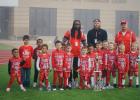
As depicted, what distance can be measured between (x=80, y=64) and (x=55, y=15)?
42454 millimetres

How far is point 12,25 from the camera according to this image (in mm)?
53875

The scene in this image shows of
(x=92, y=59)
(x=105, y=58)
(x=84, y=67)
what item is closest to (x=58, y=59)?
(x=84, y=67)

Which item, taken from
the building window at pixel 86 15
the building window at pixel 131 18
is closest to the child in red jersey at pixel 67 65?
the building window at pixel 86 15

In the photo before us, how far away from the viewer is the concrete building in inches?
2111

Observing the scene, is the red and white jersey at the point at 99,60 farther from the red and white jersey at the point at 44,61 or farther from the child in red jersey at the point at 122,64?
the red and white jersey at the point at 44,61

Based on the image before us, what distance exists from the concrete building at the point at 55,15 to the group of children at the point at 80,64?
39.5 metres

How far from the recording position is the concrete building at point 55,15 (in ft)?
176

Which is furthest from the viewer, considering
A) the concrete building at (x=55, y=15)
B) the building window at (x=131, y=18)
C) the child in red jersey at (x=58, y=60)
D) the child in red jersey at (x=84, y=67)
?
the building window at (x=131, y=18)

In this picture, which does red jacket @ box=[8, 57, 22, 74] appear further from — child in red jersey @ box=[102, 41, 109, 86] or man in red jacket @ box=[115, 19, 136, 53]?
man in red jacket @ box=[115, 19, 136, 53]

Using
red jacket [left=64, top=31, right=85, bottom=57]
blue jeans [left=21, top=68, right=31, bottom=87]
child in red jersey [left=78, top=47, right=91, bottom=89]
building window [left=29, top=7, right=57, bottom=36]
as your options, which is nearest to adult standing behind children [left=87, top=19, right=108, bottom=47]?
red jacket [left=64, top=31, right=85, bottom=57]

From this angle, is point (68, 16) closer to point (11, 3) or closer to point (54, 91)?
point (11, 3)

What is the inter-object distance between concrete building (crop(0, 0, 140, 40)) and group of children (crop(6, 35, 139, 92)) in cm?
3949

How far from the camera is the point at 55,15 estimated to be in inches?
2160

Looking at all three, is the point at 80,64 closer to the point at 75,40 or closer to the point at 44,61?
the point at 75,40
